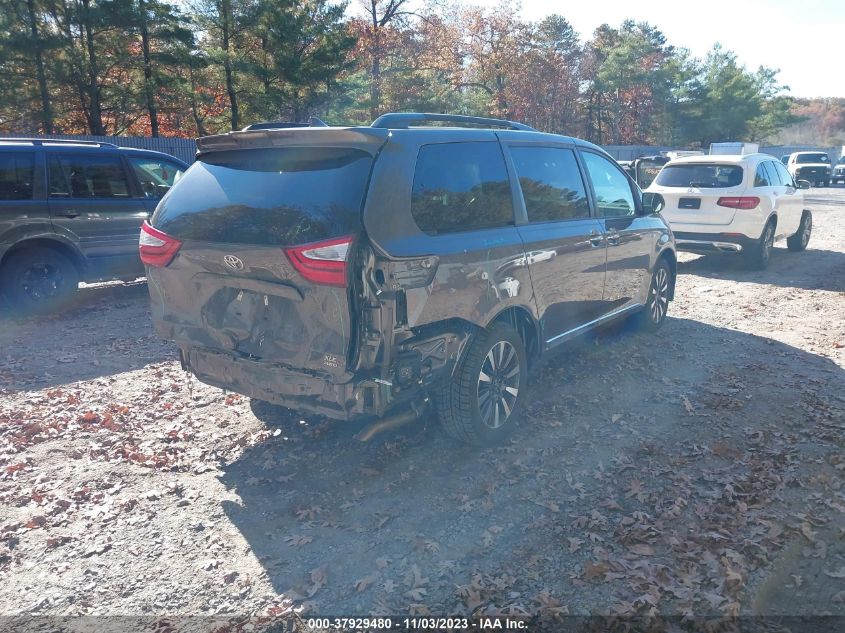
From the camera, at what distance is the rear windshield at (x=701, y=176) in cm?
1051

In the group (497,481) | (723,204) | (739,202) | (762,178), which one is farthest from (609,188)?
(762,178)

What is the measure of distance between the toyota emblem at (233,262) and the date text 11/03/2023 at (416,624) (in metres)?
1.88

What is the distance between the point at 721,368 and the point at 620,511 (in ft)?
9.81

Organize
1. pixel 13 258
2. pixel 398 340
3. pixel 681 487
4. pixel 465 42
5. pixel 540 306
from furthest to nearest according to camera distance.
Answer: pixel 465 42 → pixel 13 258 → pixel 540 306 → pixel 681 487 → pixel 398 340

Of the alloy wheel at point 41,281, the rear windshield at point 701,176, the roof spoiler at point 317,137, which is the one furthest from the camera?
the rear windshield at point 701,176

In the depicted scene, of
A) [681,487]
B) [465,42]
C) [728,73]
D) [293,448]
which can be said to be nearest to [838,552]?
[681,487]

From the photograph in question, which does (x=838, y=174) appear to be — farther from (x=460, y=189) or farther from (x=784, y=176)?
(x=460, y=189)

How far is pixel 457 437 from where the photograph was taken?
4324 mm

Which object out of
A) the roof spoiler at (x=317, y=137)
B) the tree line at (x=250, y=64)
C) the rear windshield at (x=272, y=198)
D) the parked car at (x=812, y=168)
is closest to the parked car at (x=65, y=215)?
the rear windshield at (x=272, y=198)

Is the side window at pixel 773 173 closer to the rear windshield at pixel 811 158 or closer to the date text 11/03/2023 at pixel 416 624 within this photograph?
the date text 11/03/2023 at pixel 416 624

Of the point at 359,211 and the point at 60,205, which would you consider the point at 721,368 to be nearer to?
the point at 359,211

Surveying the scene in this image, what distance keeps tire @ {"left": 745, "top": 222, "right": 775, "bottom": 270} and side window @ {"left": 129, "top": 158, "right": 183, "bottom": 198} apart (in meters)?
9.00

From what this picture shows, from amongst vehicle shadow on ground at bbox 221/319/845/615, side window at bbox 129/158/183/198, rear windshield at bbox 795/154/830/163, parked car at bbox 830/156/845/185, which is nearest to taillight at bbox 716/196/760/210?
vehicle shadow on ground at bbox 221/319/845/615

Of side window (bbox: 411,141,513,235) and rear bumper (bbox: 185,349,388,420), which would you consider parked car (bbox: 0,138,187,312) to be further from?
side window (bbox: 411,141,513,235)
